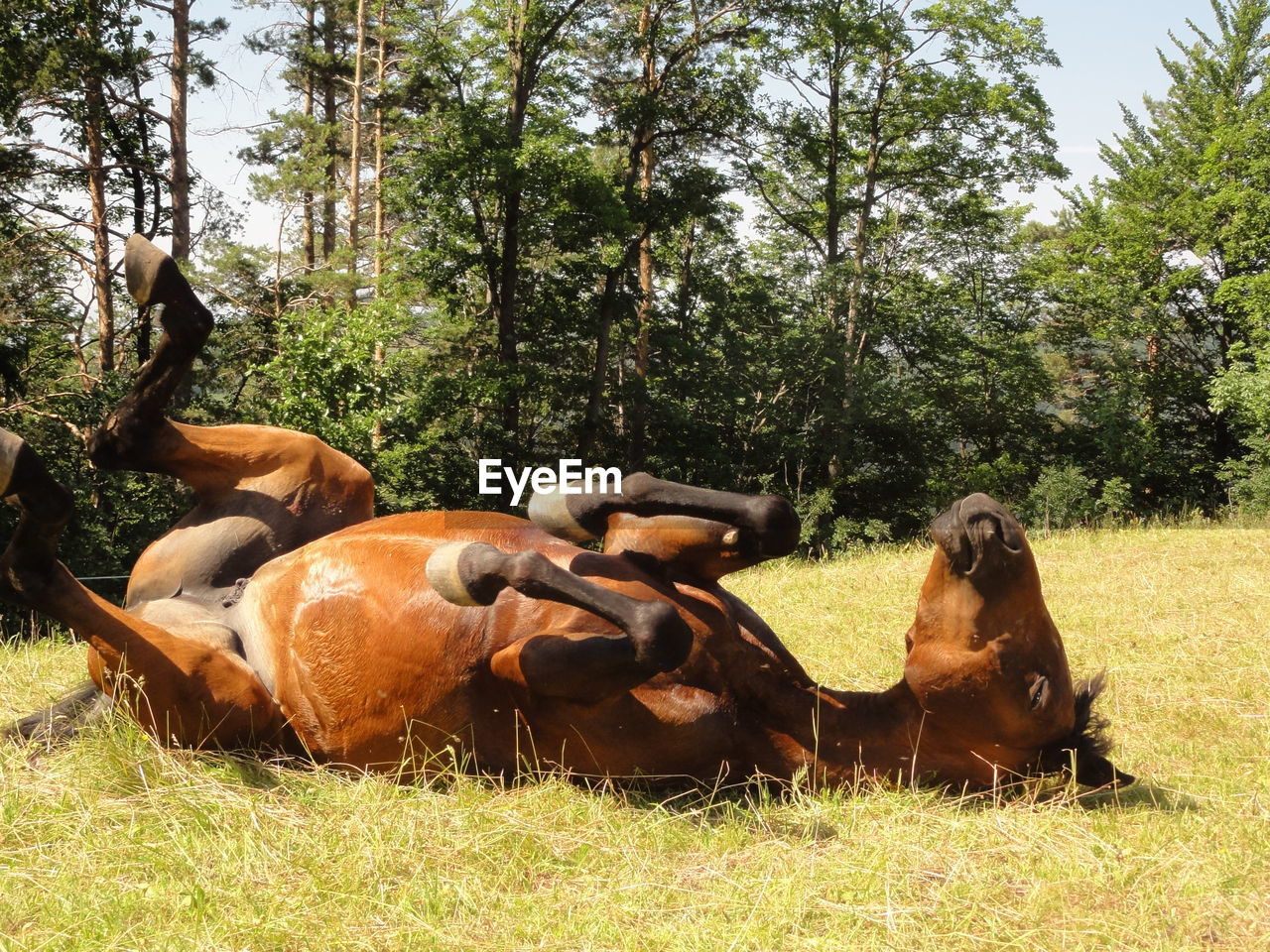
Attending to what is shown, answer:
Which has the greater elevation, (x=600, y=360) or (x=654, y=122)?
(x=654, y=122)

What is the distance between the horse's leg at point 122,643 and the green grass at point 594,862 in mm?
130

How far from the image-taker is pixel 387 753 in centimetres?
335

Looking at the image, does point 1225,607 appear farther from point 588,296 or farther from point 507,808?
point 588,296

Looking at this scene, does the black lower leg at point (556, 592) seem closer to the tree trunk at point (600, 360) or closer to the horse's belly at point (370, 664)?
the horse's belly at point (370, 664)

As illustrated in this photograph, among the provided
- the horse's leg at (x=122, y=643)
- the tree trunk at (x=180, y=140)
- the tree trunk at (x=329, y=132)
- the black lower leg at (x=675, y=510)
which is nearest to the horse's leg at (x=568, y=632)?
the black lower leg at (x=675, y=510)

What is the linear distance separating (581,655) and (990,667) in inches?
47.9

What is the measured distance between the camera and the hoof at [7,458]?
3.26 m

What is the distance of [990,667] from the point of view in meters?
3.01

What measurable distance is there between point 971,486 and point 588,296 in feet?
36.3

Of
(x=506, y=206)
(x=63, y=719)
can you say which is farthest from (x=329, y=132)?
(x=63, y=719)

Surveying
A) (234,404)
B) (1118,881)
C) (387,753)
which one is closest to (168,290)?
(387,753)

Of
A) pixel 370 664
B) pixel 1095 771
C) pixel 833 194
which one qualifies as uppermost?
pixel 833 194

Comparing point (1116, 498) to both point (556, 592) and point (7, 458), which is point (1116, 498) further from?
point (7, 458)

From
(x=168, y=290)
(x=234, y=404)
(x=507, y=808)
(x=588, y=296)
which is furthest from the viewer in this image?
(x=588, y=296)
